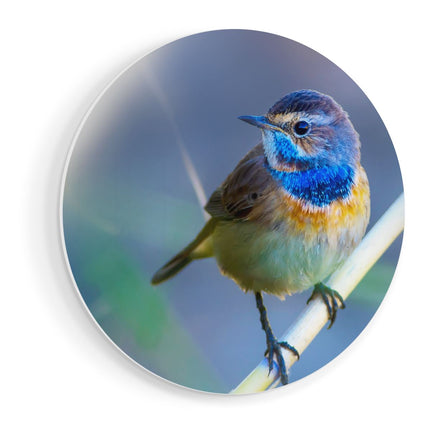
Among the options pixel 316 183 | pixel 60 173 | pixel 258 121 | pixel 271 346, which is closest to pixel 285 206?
pixel 316 183

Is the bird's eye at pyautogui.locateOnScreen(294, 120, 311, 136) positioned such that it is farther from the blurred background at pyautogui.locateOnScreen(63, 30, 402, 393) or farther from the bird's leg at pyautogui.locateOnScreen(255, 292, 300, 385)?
the bird's leg at pyautogui.locateOnScreen(255, 292, 300, 385)

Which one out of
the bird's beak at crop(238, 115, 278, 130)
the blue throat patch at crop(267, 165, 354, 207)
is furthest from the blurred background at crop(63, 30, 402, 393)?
the blue throat patch at crop(267, 165, 354, 207)

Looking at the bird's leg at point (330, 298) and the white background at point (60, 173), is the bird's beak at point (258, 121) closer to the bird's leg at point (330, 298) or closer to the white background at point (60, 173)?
the white background at point (60, 173)

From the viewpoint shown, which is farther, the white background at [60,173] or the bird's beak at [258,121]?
the bird's beak at [258,121]

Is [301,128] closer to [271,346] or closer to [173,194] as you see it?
[173,194]

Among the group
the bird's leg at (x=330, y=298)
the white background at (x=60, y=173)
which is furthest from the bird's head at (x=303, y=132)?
the bird's leg at (x=330, y=298)

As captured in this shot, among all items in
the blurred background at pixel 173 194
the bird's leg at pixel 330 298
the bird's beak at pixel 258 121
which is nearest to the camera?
the blurred background at pixel 173 194
